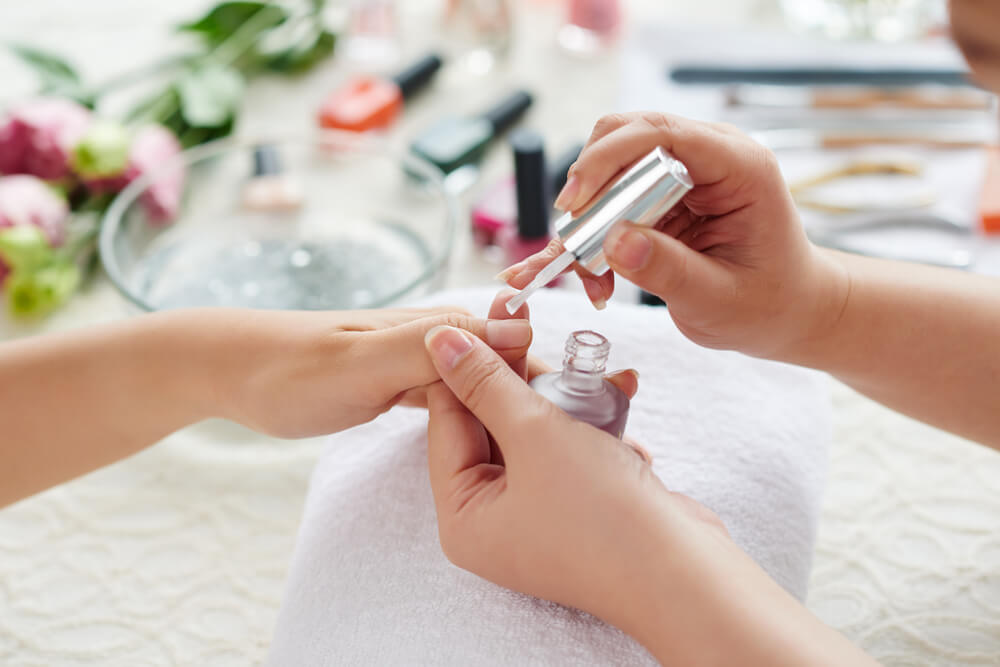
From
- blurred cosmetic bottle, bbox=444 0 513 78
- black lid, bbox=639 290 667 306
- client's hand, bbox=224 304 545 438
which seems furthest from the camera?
blurred cosmetic bottle, bbox=444 0 513 78

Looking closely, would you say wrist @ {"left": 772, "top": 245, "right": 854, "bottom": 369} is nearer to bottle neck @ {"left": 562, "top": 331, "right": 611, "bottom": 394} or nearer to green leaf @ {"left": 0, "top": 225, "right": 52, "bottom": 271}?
bottle neck @ {"left": 562, "top": 331, "right": 611, "bottom": 394}

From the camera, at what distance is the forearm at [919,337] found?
1.56 feet

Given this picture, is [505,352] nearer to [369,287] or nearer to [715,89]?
[369,287]

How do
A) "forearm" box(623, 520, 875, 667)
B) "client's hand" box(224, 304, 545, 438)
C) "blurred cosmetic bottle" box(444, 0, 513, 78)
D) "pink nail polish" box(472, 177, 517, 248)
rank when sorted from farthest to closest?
"blurred cosmetic bottle" box(444, 0, 513, 78)
"pink nail polish" box(472, 177, 517, 248)
"client's hand" box(224, 304, 545, 438)
"forearm" box(623, 520, 875, 667)

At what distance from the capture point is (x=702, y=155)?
0.39 m

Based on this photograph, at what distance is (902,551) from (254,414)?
1.22 feet

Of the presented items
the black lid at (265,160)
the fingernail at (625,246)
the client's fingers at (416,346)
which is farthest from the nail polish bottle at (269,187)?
the fingernail at (625,246)

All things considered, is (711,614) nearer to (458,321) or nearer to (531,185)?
(458,321)

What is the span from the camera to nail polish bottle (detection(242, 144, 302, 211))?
76 centimetres

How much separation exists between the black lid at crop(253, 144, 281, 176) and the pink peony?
16 cm

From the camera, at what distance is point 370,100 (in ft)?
2.95

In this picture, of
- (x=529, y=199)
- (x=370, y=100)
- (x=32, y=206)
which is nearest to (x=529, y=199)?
(x=529, y=199)

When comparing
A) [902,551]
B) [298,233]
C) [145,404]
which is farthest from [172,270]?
[902,551]

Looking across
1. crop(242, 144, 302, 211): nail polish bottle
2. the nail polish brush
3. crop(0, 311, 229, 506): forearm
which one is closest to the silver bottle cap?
the nail polish brush
